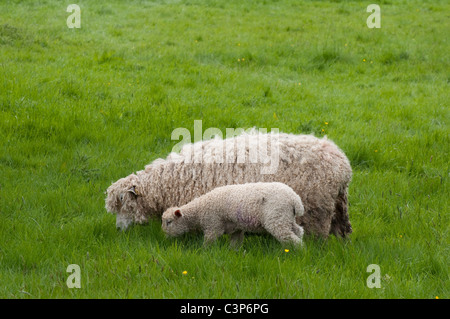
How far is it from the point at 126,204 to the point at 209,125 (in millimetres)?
3067

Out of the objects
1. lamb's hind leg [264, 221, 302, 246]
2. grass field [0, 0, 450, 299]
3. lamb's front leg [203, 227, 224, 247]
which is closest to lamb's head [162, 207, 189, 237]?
grass field [0, 0, 450, 299]

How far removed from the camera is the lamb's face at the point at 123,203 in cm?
516

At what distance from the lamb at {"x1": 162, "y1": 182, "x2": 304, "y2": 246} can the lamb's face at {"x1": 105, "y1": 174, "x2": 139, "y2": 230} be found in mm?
617

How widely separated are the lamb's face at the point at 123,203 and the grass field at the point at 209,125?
0.50ft

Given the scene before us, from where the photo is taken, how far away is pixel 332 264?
13.5ft

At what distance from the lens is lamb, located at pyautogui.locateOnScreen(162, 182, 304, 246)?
427 centimetres

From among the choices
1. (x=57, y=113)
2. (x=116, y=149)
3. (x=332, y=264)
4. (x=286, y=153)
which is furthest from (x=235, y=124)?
(x=332, y=264)
